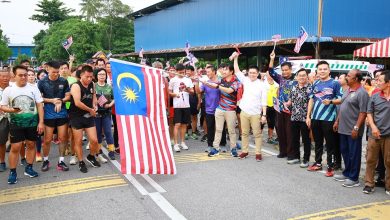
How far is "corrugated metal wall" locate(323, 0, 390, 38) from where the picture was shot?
1828cm

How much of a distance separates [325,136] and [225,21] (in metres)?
20.5

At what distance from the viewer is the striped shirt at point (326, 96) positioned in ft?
20.7

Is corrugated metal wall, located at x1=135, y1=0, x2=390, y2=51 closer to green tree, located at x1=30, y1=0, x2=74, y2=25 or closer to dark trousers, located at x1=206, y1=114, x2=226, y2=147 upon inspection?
dark trousers, located at x1=206, y1=114, x2=226, y2=147

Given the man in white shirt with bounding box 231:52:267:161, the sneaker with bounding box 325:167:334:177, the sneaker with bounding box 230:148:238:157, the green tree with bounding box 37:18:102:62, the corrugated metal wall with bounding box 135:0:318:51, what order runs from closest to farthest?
the sneaker with bounding box 325:167:334:177
the man in white shirt with bounding box 231:52:267:161
the sneaker with bounding box 230:148:238:157
the corrugated metal wall with bounding box 135:0:318:51
the green tree with bounding box 37:18:102:62

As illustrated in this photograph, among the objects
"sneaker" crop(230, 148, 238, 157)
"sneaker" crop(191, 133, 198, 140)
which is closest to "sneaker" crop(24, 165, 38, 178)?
"sneaker" crop(230, 148, 238, 157)

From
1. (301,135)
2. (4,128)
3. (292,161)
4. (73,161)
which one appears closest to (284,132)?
(301,135)

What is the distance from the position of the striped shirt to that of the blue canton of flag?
300 cm

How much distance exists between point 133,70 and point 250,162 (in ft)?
9.59

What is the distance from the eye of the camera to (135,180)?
598 cm

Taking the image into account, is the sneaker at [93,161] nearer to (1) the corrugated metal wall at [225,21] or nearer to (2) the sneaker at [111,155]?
(2) the sneaker at [111,155]

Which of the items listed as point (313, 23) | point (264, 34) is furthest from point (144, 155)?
point (264, 34)

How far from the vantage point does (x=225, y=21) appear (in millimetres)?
25938

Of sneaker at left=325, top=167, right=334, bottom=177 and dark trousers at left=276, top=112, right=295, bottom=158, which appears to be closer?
sneaker at left=325, top=167, right=334, bottom=177

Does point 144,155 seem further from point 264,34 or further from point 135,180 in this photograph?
point 264,34
